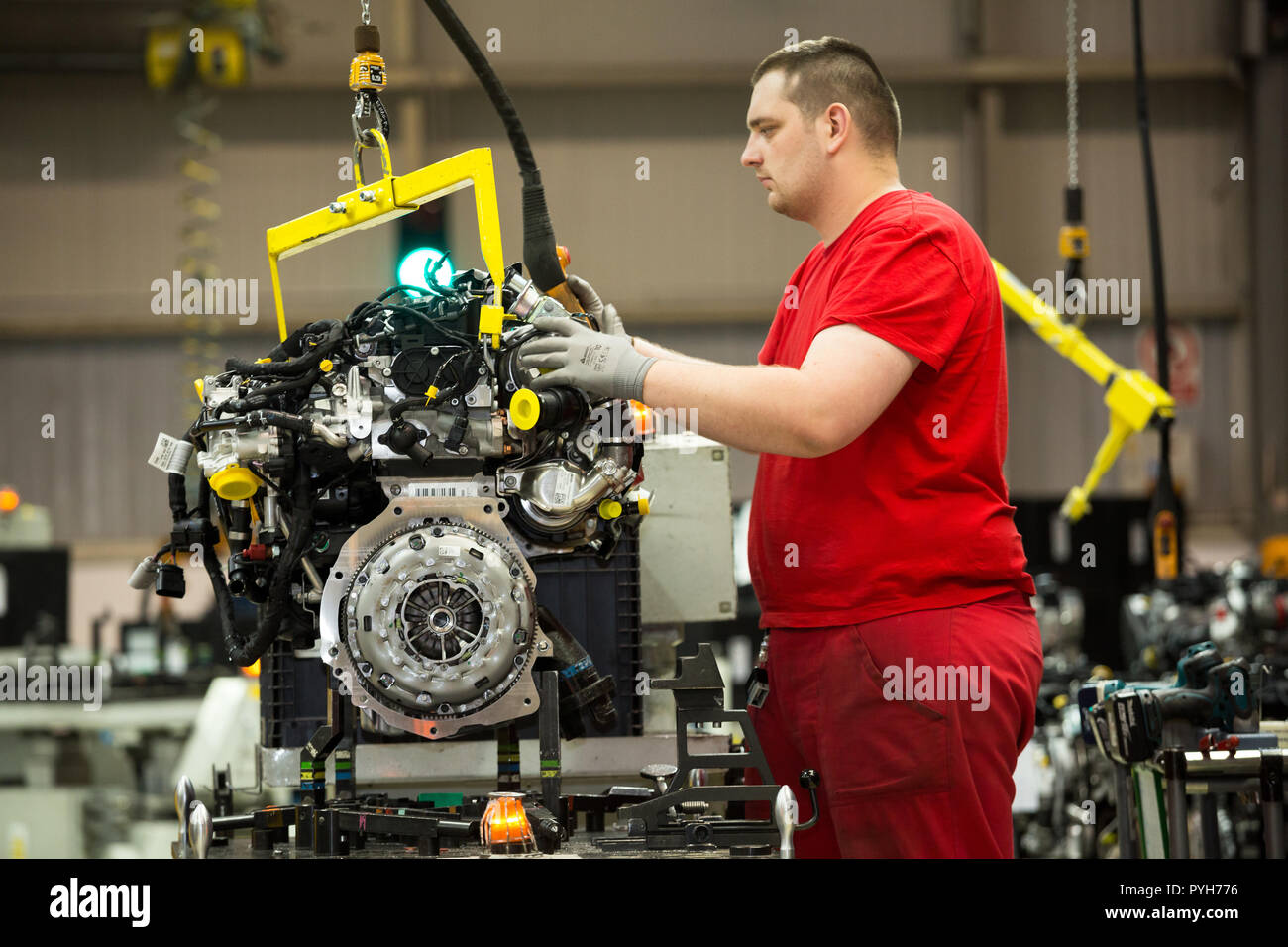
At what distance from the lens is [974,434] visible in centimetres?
184

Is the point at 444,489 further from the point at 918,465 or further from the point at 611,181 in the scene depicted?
the point at 611,181

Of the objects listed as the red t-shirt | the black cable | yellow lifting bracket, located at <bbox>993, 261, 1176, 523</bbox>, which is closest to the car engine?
the red t-shirt

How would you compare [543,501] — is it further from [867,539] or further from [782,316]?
[782,316]

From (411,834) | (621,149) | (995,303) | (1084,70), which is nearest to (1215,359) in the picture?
(1084,70)

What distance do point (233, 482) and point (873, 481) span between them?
0.84 meters

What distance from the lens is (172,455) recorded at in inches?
70.9

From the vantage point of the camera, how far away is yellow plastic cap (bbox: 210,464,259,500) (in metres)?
1.73

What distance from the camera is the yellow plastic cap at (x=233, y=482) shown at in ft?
5.67

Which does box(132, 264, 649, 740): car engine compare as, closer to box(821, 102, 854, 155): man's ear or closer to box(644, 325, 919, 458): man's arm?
box(644, 325, 919, 458): man's arm

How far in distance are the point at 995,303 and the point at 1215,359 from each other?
8.59 m

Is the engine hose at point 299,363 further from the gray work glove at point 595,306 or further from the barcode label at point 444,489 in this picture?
the gray work glove at point 595,306

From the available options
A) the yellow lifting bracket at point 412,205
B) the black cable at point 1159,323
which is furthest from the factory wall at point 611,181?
the yellow lifting bracket at point 412,205

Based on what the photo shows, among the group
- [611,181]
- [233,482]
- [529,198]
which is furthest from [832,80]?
[611,181]

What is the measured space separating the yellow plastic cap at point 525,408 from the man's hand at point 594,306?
0.92 feet
